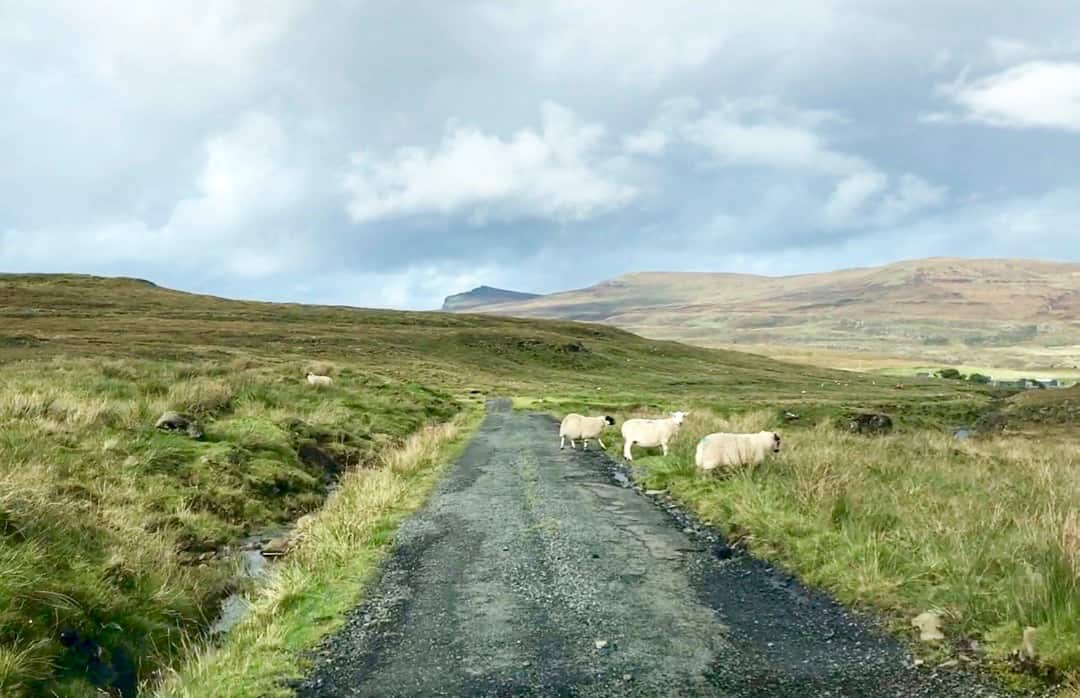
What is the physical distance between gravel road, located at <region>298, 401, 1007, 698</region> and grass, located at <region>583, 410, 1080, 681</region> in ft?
2.05

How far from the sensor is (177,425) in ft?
74.5

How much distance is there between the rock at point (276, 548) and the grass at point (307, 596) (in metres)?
0.47

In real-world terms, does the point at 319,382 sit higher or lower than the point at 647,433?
higher

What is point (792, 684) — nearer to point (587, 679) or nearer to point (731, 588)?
point (587, 679)

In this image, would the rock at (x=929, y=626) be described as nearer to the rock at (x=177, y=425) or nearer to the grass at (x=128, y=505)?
the grass at (x=128, y=505)

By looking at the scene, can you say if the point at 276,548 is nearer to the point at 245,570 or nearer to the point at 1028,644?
the point at 245,570

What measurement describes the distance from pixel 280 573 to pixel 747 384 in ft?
332

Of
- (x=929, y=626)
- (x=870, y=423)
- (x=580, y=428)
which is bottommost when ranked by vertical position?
→ (x=870, y=423)

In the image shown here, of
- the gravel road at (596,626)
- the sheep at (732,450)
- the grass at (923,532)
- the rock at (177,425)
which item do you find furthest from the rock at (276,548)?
the sheep at (732,450)

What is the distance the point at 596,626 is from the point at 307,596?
4.36 m

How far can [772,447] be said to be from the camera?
1955 centimetres

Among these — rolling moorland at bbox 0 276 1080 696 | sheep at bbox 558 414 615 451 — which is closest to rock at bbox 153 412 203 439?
rolling moorland at bbox 0 276 1080 696

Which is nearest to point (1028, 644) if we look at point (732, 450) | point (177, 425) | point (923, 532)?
point (923, 532)

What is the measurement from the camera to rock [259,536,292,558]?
15500 millimetres
